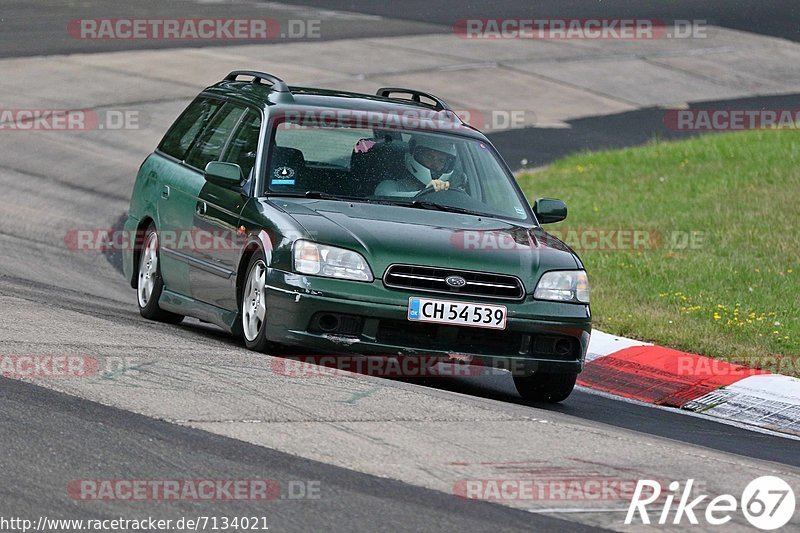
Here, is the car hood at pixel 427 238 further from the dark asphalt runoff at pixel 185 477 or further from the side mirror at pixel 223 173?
the dark asphalt runoff at pixel 185 477

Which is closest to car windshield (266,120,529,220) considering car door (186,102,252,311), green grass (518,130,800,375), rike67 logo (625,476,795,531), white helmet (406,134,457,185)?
white helmet (406,134,457,185)

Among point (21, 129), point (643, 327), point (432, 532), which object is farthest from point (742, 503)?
point (21, 129)

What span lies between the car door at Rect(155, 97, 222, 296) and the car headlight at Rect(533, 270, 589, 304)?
2562 mm

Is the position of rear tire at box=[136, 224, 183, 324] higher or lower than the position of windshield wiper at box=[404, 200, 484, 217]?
lower

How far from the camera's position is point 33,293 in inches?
432

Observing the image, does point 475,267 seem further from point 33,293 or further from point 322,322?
point 33,293

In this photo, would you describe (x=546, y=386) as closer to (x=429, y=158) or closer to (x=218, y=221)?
(x=429, y=158)

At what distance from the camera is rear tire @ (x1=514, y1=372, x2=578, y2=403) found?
9195 millimetres

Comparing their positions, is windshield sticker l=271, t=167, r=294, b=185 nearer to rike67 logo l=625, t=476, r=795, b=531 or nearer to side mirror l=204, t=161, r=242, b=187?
side mirror l=204, t=161, r=242, b=187

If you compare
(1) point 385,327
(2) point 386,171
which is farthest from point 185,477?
(2) point 386,171

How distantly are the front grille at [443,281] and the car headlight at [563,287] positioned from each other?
180 millimetres

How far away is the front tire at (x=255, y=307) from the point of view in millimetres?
8734

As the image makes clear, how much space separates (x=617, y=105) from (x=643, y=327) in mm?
14799

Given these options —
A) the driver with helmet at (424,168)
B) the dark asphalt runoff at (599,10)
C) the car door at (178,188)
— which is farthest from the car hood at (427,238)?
the dark asphalt runoff at (599,10)
